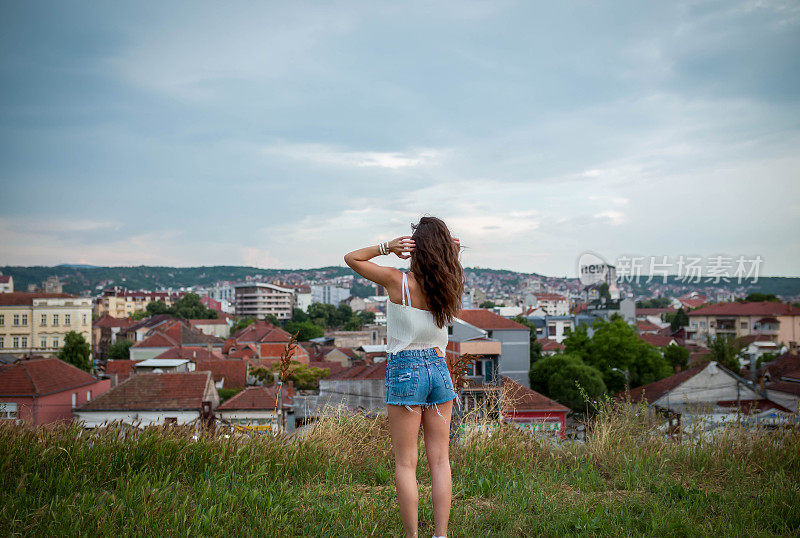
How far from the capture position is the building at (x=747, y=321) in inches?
2216

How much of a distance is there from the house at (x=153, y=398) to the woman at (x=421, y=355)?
17.1 m

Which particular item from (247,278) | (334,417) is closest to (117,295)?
(247,278)

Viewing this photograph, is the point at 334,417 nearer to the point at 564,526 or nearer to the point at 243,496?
the point at 243,496

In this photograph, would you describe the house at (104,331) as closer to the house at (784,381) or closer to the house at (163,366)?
the house at (163,366)

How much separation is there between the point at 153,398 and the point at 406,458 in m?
19.4

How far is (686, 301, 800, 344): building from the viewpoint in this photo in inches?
2216

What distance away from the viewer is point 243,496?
2.92 metres

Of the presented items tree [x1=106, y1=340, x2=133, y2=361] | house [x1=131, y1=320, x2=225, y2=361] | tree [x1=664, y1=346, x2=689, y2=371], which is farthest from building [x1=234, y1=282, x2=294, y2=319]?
tree [x1=664, y1=346, x2=689, y2=371]

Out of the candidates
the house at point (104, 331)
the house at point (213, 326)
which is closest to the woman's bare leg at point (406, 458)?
the house at point (104, 331)

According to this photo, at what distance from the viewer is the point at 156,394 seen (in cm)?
1967

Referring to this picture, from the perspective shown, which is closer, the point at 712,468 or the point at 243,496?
the point at 243,496

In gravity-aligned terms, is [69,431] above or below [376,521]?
above

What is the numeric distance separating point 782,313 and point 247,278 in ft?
521

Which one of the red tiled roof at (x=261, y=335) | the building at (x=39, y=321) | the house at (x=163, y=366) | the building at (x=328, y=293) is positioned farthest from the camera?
the building at (x=328, y=293)
